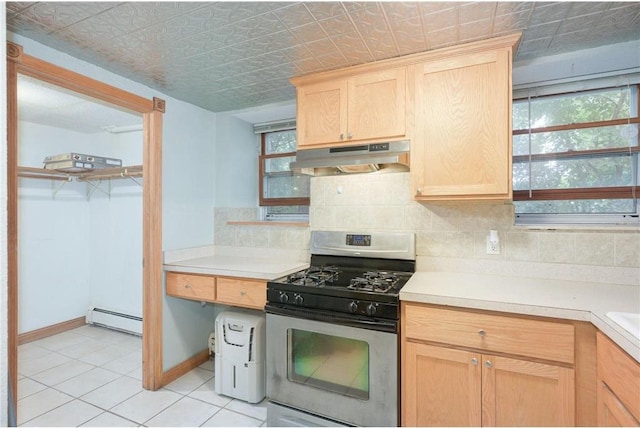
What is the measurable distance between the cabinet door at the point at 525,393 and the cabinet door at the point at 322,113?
1.49 meters

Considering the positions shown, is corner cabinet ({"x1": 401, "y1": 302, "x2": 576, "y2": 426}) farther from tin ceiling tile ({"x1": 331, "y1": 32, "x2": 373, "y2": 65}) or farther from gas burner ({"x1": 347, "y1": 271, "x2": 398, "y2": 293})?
tin ceiling tile ({"x1": 331, "y1": 32, "x2": 373, "y2": 65})

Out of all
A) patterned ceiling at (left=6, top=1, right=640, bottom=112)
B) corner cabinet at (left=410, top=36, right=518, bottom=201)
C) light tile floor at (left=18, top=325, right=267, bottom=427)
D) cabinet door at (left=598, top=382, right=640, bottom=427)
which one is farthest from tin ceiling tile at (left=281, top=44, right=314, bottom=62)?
light tile floor at (left=18, top=325, right=267, bottom=427)

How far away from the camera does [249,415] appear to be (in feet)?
6.65

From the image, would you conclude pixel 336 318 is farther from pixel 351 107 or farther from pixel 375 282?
pixel 351 107

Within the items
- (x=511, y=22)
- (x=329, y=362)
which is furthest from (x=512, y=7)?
(x=329, y=362)

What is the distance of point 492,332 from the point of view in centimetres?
141

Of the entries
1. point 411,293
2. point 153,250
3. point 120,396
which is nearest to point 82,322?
point 120,396

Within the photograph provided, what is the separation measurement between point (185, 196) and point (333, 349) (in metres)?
1.74

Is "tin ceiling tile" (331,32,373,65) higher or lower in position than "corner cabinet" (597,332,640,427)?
higher

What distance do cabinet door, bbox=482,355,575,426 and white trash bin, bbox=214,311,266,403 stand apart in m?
1.38

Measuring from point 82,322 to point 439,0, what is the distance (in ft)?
14.8

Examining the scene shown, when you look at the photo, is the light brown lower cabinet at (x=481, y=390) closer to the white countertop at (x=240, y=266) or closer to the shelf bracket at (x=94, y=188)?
the white countertop at (x=240, y=266)

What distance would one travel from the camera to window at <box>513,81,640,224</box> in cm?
181

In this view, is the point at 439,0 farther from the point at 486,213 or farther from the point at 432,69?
the point at 486,213
